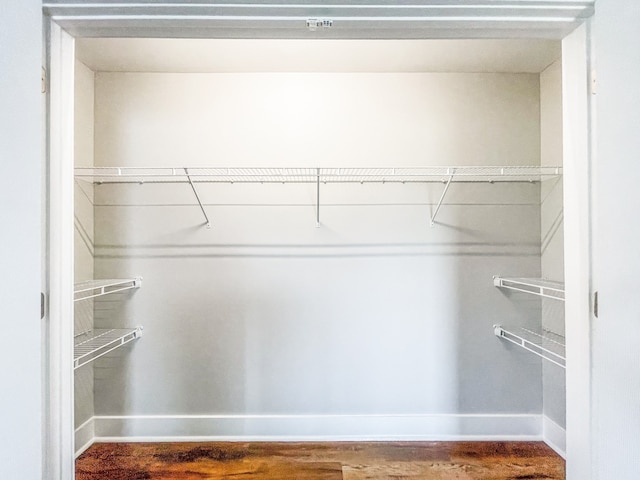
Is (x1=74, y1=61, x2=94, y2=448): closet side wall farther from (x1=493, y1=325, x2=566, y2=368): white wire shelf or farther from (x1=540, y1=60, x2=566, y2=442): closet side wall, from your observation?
(x1=540, y1=60, x2=566, y2=442): closet side wall

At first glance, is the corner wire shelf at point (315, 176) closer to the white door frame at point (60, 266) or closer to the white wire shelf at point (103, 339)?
the white wire shelf at point (103, 339)

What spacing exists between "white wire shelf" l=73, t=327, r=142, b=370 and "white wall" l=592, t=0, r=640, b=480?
77.0 inches

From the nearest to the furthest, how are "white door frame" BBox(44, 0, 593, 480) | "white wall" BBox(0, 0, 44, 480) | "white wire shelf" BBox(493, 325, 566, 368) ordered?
"white wall" BBox(0, 0, 44, 480) → "white door frame" BBox(44, 0, 593, 480) → "white wire shelf" BBox(493, 325, 566, 368)

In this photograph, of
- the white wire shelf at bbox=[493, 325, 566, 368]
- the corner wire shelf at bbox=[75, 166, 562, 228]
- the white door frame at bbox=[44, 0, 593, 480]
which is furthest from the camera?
the corner wire shelf at bbox=[75, 166, 562, 228]

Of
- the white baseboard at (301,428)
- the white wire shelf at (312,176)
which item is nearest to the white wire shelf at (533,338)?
the white baseboard at (301,428)

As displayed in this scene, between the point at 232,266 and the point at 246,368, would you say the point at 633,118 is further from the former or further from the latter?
the point at 246,368

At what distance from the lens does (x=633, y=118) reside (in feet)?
2.36

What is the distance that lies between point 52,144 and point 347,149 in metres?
1.40

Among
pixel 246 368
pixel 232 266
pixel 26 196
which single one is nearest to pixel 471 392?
pixel 246 368

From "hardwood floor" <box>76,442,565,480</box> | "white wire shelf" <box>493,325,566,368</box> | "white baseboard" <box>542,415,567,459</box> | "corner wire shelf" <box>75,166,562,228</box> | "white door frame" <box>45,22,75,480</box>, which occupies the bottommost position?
"hardwood floor" <box>76,442,565,480</box>

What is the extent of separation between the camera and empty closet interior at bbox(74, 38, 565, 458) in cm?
189

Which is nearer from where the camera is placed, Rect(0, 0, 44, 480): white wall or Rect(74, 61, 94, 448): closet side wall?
Rect(0, 0, 44, 480): white wall

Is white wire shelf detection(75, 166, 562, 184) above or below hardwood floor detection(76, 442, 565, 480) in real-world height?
above

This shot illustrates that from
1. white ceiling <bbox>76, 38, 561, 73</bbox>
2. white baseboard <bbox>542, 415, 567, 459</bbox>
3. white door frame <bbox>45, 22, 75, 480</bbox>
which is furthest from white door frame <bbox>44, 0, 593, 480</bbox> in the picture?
white baseboard <bbox>542, 415, 567, 459</bbox>
